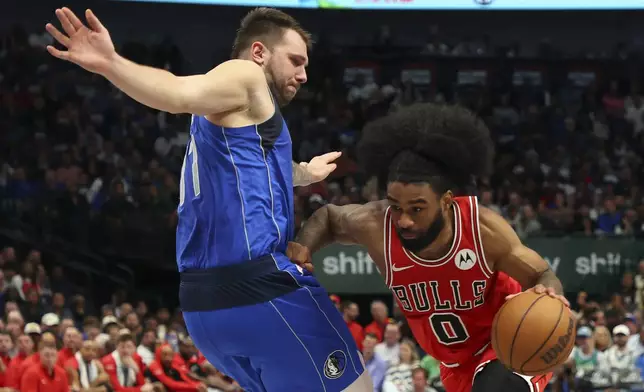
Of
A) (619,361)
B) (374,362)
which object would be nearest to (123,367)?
(374,362)

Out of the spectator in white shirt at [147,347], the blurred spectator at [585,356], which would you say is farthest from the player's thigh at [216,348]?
the blurred spectator at [585,356]

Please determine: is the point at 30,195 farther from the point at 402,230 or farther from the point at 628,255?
the point at 402,230

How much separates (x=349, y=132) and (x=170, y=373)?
6.55m

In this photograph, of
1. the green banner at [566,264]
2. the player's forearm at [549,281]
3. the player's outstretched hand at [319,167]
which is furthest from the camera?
the green banner at [566,264]

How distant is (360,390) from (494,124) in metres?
12.7

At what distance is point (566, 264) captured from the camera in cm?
1252

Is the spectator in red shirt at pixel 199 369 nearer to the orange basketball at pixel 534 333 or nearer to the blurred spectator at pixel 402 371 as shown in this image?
the blurred spectator at pixel 402 371

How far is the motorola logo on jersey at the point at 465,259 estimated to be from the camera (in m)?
4.42

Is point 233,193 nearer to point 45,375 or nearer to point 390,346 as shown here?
point 45,375

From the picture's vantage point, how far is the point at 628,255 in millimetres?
12492

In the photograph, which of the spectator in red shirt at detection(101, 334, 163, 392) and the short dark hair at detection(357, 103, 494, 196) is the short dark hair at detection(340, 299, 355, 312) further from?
the short dark hair at detection(357, 103, 494, 196)

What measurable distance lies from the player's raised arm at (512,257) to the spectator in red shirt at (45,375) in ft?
19.3

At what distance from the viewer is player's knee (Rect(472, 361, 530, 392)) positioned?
4445mm

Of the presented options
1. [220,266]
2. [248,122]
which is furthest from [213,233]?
[248,122]
